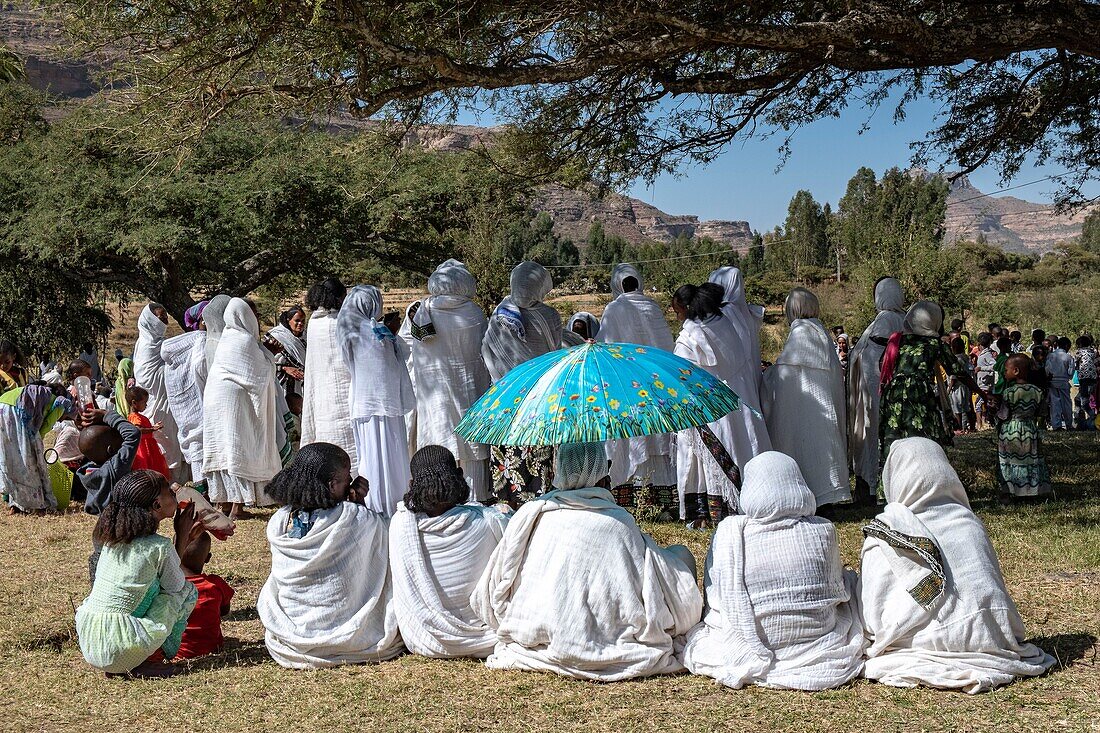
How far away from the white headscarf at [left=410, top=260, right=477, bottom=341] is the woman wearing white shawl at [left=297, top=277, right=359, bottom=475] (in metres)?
0.74

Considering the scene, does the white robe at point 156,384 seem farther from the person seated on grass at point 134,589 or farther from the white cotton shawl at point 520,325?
the person seated on grass at point 134,589

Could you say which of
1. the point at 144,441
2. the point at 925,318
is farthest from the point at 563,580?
the point at 144,441

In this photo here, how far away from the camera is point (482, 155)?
378 inches

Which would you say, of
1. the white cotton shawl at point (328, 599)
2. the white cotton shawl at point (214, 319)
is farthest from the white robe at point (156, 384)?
the white cotton shawl at point (328, 599)

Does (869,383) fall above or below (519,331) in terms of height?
below

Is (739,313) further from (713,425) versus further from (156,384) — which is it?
(156,384)

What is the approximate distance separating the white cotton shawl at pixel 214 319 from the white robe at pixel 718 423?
394 centimetres

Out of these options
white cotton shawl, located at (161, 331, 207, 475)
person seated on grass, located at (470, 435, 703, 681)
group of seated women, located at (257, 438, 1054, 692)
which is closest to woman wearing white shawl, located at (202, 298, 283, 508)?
white cotton shawl, located at (161, 331, 207, 475)

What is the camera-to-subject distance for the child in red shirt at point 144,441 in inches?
334

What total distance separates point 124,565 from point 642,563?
7.93ft

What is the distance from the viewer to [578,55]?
26.1ft

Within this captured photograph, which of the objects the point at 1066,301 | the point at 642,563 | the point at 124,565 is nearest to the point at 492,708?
the point at 642,563

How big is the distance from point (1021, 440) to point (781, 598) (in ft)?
16.5

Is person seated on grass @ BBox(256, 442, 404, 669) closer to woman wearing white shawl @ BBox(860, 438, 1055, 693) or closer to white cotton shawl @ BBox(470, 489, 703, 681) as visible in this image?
white cotton shawl @ BBox(470, 489, 703, 681)
